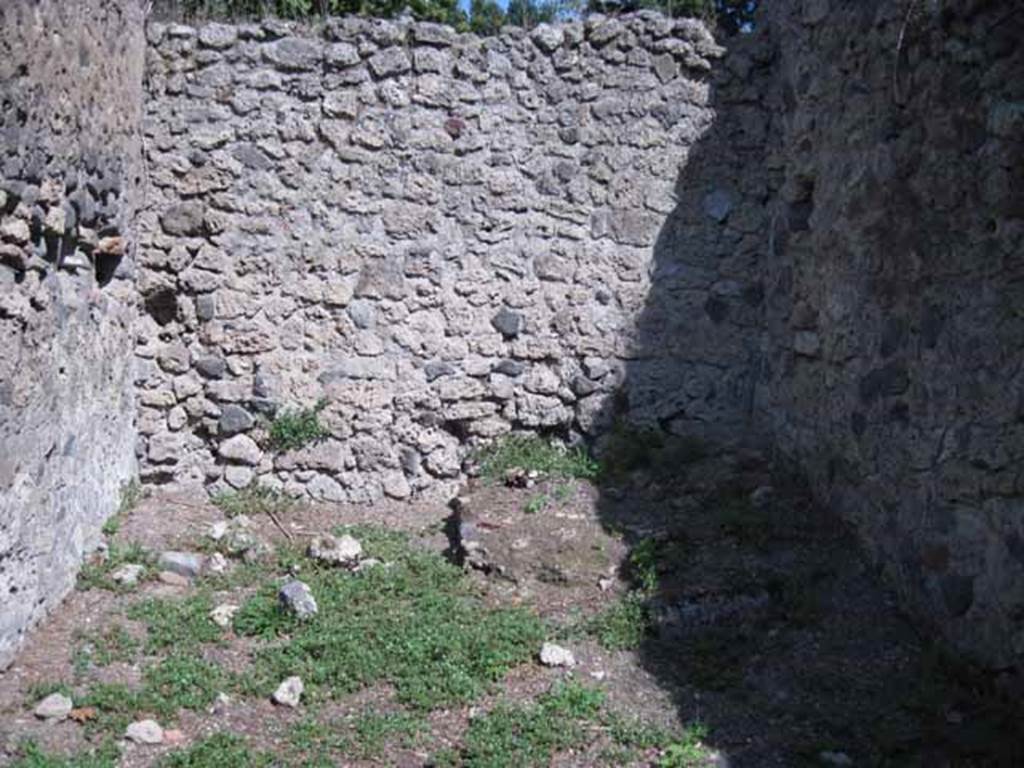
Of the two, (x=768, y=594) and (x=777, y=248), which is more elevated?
(x=777, y=248)

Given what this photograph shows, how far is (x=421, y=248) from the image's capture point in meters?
5.84

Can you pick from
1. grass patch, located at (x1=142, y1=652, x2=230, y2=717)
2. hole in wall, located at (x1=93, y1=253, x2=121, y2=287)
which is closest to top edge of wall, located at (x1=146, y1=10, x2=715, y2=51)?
hole in wall, located at (x1=93, y1=253, x2=121, y2=287)

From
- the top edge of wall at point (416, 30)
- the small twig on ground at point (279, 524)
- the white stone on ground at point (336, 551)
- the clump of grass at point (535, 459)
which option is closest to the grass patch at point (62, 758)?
the white stone on ground at point (336, 551)

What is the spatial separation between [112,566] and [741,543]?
2.76 m

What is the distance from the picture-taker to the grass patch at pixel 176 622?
4340 millimetres

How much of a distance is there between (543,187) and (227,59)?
5.77 feet

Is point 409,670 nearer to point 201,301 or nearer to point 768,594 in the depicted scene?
point 768,594

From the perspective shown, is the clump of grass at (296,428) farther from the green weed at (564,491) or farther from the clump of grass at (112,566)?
the green weed at (564,491)

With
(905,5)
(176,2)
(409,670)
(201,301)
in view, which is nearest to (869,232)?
(905,5)

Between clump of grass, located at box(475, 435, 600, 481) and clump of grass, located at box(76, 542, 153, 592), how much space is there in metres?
1.78

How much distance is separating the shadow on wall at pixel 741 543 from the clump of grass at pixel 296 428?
1526 mm

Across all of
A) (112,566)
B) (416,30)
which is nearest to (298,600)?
(112,566)

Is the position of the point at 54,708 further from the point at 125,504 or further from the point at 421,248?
the point at 421,248

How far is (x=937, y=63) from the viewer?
414cm
